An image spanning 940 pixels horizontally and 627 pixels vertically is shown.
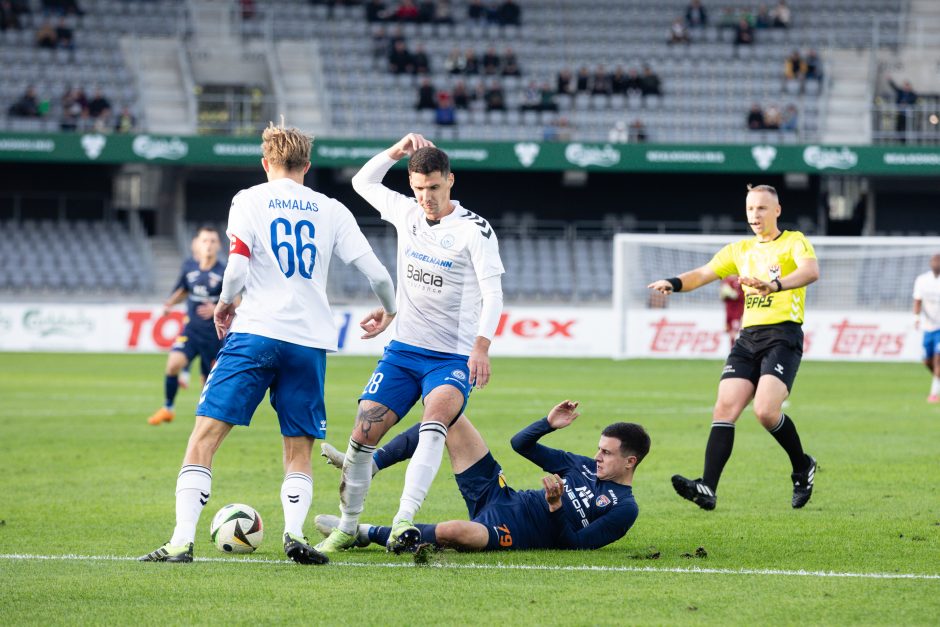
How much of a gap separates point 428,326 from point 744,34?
35702 mm

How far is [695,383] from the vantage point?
22.4 meters

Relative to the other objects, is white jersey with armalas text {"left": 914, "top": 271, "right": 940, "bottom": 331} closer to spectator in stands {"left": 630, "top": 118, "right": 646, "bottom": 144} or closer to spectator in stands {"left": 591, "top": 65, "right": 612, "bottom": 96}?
spectator in stands {"left": 630, "top": 118, "right": 646, "bottom": 144}

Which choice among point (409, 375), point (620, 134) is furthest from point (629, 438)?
point (620, 134)

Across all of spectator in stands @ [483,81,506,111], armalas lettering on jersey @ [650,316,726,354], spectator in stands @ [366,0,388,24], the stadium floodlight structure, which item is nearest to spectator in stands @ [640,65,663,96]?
spectator in stands @ [483,81,506,111]

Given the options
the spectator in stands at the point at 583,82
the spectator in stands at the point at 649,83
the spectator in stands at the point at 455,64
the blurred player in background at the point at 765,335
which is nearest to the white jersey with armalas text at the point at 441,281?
the blurred player in background at the point at 765,335

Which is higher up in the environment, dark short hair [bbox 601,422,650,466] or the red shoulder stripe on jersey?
the red shoulder stripe on jersey

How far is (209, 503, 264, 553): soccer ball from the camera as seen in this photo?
7.14m

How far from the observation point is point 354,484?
23.6 feet

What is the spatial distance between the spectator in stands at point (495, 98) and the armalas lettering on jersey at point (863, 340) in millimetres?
13994

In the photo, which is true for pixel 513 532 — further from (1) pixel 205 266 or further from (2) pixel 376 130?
(2) pixel 376 130

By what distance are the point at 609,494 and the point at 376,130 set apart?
31425 millimetres

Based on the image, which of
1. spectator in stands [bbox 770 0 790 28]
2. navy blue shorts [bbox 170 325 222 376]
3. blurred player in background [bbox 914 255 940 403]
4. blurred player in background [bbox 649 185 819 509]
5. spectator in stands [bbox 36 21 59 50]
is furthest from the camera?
spectator in stands [bbox 770 0 790 28]

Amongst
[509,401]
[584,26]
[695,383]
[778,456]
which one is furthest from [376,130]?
[778,456]

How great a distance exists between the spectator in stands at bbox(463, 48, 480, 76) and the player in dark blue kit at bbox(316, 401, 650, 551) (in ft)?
108
